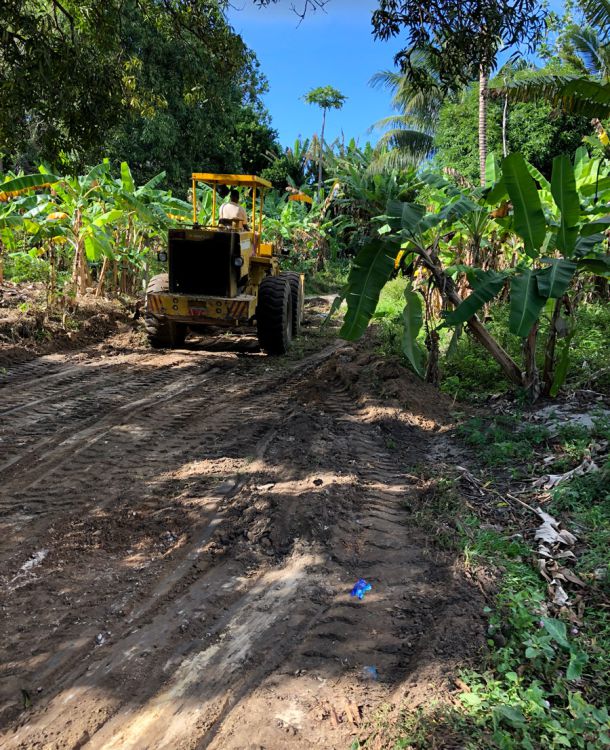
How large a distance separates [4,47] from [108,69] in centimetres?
122

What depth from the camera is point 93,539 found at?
4.10 m

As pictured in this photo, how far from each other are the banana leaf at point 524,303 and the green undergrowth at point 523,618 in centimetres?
114

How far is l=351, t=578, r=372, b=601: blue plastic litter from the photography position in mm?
3531

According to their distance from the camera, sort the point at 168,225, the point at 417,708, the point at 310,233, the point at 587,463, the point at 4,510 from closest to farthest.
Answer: the point at 417,708, the point at 4,510, the point at 587,463, the point at 168,225, the point at 310,233

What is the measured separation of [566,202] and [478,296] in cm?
126

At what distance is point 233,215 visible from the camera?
9.92m

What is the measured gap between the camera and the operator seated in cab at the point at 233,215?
385 inches

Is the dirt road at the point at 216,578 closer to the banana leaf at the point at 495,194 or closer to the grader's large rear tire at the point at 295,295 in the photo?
the banana leaf at the point at 495,194

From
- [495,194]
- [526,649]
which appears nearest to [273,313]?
[495,194]

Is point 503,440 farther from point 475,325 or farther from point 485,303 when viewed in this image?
point 485,303

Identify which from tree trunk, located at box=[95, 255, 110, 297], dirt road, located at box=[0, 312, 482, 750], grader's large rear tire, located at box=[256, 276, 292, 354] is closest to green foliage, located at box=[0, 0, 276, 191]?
grader's large rear tire, located at box=[256, 276, 292, 354]

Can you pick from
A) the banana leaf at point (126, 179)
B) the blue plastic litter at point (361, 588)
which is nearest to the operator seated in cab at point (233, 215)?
the banana leaf at point (126, 179)

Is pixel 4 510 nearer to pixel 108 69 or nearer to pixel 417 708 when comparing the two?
pixel 417 708

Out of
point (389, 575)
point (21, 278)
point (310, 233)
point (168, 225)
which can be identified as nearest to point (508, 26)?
point (389, 575)
